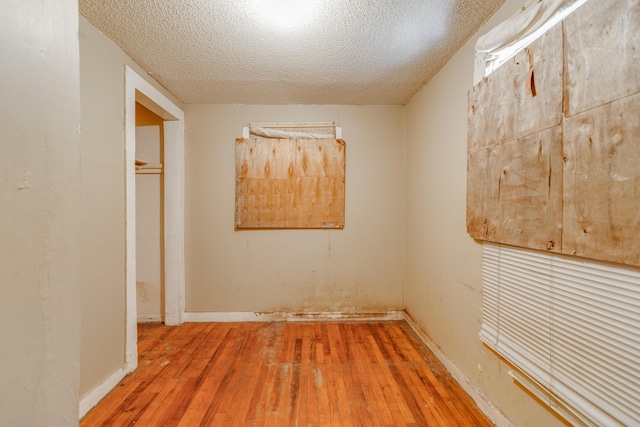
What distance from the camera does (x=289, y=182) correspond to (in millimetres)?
3207

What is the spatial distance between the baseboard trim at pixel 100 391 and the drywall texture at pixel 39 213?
4.77 feet

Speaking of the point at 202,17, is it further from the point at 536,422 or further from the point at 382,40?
the point at 536,422

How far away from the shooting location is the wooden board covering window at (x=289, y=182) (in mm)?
3206

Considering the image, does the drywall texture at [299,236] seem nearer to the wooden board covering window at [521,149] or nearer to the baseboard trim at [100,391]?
the baseboard trim at [100,391]

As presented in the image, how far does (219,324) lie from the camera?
3.15 metres

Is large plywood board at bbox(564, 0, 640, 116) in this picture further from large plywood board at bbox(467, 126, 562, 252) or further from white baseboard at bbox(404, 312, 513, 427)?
white baseboard at bbox(404, 312, 513, 427)

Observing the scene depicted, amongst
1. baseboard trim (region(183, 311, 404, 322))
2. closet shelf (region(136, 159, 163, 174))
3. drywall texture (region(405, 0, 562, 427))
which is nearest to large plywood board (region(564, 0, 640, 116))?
drywall texture (region(405, 0, 562, 427))

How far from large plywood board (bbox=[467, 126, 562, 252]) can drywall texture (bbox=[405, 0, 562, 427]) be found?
241mm

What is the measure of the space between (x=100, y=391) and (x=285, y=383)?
1.23 meters

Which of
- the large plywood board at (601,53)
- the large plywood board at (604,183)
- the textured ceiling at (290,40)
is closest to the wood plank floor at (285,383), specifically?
the large plywood board at (604,183)

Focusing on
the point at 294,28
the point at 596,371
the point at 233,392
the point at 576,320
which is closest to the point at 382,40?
the point at 294,28

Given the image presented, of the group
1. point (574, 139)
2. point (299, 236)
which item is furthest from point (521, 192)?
point (299, 236)

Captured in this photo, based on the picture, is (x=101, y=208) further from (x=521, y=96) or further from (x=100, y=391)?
(x=521, y=96)

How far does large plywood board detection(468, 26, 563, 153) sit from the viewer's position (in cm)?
Answer: 125
